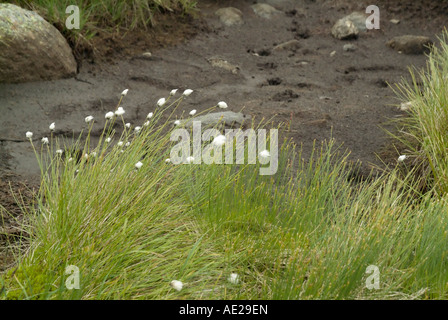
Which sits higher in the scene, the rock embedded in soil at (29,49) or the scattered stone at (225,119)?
the rock embedded in soil at (29,49)

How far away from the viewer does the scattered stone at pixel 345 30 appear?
7629 mm

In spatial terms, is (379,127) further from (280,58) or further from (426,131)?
(280,58)

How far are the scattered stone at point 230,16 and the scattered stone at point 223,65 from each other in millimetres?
1300

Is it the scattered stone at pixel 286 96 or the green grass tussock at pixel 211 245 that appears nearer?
the green grass tussock at pixel 211 245

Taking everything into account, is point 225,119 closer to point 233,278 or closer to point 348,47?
point 233,278

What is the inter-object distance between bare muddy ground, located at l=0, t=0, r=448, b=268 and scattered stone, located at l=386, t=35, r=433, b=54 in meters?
0.14

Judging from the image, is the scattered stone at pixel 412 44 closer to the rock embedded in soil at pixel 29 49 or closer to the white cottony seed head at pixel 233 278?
the rock embedded in soil at pixel 29 49

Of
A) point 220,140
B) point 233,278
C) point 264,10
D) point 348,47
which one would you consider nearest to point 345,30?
point 348,47

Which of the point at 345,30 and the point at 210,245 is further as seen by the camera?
the point at 345,30

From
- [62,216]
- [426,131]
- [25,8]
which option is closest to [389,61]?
[426,131]

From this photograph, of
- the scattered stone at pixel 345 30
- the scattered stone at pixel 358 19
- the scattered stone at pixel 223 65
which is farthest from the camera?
the scattered stone at pixel 358 19

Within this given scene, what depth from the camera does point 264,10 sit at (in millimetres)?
8336

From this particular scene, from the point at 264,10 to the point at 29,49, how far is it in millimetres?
3692

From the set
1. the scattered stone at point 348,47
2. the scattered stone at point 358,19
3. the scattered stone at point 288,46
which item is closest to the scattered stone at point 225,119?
the scattered stone at point 288,46
